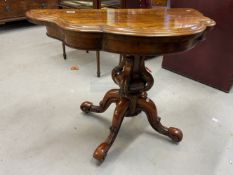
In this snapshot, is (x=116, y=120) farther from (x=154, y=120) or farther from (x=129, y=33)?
(x=129, y=33)

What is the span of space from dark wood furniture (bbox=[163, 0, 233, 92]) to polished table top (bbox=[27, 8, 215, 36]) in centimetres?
74

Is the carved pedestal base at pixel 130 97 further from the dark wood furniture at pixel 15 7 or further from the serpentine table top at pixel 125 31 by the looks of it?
the dark wood furniture at pixel 15 7

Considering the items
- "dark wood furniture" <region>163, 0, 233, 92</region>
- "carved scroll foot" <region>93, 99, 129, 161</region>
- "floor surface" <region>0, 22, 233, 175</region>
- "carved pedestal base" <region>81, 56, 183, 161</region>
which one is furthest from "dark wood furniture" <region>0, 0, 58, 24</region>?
"carved scroll foot" <region>93, 99, 129, 161</region>

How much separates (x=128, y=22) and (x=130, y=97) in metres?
0.43

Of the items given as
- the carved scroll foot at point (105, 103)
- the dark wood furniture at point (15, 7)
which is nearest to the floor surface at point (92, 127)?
the carved scroll foot at point (105, 103)

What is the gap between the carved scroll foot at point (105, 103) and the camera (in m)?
1.19

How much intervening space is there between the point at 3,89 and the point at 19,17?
5.24 ft

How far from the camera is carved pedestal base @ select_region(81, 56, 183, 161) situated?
99 cm

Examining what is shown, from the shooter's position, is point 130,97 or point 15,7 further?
point 15,7

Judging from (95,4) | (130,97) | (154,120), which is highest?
(95,4)

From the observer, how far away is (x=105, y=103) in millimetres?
1268

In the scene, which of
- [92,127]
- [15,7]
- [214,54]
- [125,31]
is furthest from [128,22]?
[15,7]

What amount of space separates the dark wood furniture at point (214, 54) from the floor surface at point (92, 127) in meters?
0.08

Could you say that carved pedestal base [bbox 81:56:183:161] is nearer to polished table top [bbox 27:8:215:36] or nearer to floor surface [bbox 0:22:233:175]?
floor surface [bbox 0:22:233:175]
